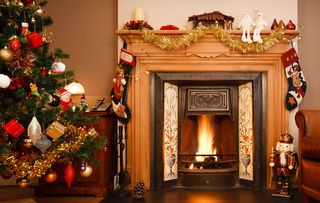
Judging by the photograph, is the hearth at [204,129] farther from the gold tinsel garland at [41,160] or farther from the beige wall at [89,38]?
the gold tinsel garland at [41,160]

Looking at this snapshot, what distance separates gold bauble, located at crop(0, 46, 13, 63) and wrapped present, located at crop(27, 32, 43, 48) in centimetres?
18

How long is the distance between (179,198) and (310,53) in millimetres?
2250

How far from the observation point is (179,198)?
3727 millimetres

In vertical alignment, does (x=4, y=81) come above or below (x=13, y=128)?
above

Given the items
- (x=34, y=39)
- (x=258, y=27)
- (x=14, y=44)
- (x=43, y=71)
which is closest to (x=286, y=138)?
(x=258, y=27)

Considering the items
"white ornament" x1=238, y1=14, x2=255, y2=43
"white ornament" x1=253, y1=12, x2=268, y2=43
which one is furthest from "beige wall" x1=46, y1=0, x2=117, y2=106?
"white ornament" x1=253, y1=12, x2=268, y2=43

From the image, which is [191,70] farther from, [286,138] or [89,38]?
[89,38]

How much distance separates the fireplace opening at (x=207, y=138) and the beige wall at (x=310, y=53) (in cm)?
91

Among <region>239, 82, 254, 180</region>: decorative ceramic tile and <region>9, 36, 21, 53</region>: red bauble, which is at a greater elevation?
<region>9, 36, 21, 53</region>: red bauble

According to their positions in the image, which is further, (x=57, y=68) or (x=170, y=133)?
(x=170, y=133)

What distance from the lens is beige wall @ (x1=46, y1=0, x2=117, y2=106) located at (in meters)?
4.55

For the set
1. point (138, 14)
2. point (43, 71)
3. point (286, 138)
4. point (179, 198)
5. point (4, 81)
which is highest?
point (138, 14)

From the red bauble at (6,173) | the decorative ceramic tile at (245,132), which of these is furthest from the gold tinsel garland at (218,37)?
the red bauble at (6,173)

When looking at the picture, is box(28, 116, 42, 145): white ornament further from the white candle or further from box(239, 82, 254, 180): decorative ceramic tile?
box(239, 82, 254, 180): decorative ceramic tile
